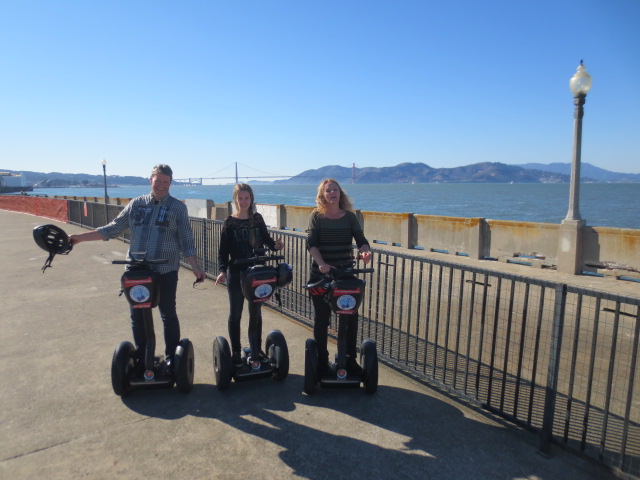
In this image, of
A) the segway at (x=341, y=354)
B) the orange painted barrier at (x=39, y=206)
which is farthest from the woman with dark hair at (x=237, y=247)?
the orange painted barrier at (x=39, y=206)

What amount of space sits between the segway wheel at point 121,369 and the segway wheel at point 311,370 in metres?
1.46

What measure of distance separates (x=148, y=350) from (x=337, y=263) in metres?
1.72

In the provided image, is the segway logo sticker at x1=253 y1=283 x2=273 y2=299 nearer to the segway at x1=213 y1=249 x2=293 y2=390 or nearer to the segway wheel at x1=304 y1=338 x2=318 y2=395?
the segway at x1=213 y1=249 x2=293 y2=390

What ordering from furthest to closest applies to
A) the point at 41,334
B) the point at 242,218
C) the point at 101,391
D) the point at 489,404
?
the point at 41,334
the point at 242,218
the point at 101,391
the point at 489,404

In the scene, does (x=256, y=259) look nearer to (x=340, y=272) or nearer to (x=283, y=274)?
(x=283, y=274)

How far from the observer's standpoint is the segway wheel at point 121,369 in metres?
3.65

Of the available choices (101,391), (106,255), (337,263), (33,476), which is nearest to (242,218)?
(337,263)

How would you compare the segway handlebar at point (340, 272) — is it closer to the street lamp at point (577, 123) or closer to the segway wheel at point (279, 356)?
the segway wheel at point (279, 356)

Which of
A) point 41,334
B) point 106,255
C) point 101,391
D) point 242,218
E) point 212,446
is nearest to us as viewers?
point 212,446

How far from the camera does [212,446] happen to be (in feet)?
10.2

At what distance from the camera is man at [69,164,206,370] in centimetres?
379

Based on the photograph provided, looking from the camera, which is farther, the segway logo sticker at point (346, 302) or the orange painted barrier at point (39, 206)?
the orange painted barrier at point (39, 206)

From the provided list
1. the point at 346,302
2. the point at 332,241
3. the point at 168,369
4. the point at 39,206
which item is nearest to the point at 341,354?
the point at 346,302

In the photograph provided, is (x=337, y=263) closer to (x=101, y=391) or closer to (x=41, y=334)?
(x=101, y=391)
